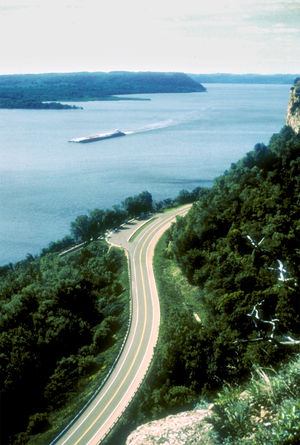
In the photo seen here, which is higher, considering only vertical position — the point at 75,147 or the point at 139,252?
the point at 75,147

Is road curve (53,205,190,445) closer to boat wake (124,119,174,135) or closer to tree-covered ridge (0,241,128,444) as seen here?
tree-covered ridge (0,241,128,444)

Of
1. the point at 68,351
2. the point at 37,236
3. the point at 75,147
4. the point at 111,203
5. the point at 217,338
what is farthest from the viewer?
the point at 75,147

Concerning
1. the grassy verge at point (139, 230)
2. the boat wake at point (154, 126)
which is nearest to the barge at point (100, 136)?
the boat wake at point (154, 126)

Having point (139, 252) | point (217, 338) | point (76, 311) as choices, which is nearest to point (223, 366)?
point (217, 338)

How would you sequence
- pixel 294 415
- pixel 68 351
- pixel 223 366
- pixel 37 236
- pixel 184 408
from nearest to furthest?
1. pixel 294 415
2. pixel 184 408
3. pixel 223 366
4. pixel 68 351
5. pixel 37 236

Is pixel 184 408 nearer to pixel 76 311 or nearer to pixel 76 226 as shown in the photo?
pixel 76 311

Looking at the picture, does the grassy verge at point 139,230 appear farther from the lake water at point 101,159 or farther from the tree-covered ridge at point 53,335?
the lake water at point 101,159
